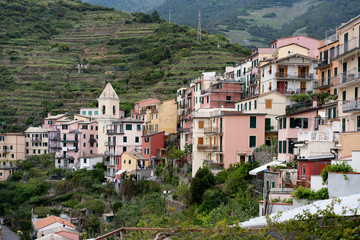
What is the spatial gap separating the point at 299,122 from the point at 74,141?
168ft

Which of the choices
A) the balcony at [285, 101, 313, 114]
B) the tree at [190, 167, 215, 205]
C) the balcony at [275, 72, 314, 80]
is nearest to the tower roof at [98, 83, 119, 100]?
the balcony at [275, 72, 314, 80]

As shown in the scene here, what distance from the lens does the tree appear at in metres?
41.2

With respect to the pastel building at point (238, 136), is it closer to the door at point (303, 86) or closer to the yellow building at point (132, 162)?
the door at point (303, 86)

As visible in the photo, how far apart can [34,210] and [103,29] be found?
86951mm

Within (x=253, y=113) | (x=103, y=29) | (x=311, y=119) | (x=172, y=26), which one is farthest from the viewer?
(x=103, y=29)

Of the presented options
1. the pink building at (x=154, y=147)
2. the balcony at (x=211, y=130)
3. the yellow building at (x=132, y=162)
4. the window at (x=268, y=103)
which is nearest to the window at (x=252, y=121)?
the window at (x=268, y=103)

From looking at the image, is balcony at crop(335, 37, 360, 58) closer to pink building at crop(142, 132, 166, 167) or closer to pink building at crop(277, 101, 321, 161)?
pink building at crop(277, 101, 321, 161)

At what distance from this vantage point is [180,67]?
95.2 metres

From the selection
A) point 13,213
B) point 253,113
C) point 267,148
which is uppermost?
point 253,113

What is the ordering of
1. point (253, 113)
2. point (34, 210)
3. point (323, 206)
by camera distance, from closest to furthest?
point (323, 206)
point (253, 113)
point (34, 210)

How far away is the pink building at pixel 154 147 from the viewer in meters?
64.0

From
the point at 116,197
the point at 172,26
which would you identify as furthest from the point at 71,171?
the point at 172,26

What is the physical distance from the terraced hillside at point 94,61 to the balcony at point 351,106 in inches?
2213

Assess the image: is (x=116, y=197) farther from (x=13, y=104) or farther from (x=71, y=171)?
(x=13, y=104)
